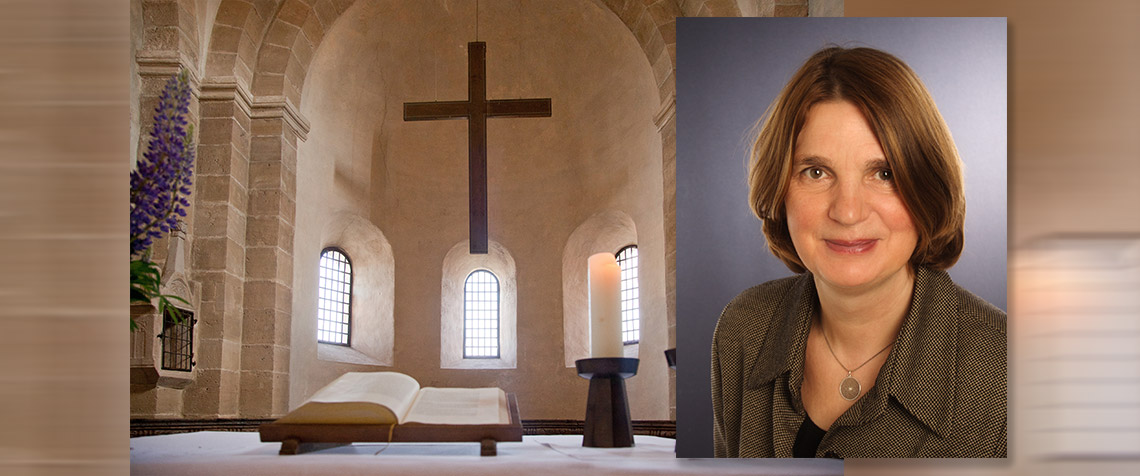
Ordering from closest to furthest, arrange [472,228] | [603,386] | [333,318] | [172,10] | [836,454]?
[836,454] → [603,386] → [472,228] → [172,10] → [333,318]

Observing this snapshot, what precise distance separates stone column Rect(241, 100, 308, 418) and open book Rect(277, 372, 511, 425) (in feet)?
8.35

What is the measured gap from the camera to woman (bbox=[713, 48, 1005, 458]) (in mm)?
2965

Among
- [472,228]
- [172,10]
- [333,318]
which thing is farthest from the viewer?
[333,318]

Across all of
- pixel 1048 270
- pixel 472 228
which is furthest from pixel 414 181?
pixel 1048 270

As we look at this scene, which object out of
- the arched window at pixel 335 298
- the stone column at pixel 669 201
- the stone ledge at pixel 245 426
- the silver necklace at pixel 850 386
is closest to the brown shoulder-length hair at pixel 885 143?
the silver necklace at pixel 850 386

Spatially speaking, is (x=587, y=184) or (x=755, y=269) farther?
(x=587, y=184)

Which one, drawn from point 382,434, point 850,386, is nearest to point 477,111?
point 382,434

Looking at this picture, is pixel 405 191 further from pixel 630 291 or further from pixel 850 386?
pixel 850 386

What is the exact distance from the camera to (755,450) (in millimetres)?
3074

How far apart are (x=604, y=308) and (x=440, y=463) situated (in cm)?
103

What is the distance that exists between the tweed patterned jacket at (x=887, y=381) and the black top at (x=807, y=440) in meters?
0.02

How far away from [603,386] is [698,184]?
93cm

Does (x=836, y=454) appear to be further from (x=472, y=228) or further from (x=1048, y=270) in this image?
(x=472, y=228)

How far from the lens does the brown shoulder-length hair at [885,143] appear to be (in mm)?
3055
